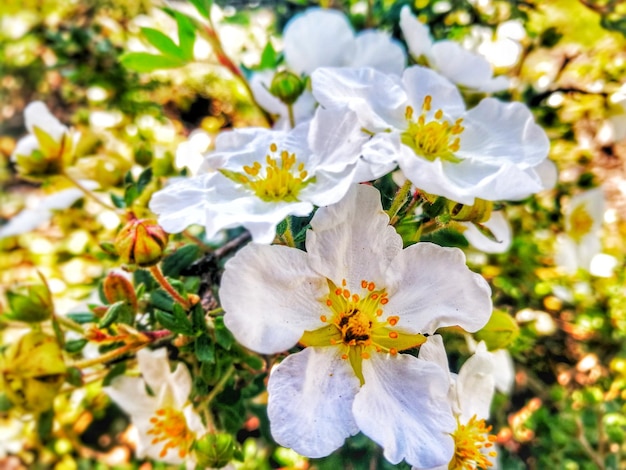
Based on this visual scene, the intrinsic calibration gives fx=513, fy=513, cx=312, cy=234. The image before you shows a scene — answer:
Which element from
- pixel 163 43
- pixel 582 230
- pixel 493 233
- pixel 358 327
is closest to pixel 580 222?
pixel 582 230

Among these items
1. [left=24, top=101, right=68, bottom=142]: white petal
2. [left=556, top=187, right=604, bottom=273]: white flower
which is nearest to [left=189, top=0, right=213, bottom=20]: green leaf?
[left=24, top=101, right=68, bottom=142]: white petal

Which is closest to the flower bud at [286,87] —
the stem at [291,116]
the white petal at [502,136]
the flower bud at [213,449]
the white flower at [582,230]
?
the stem at [291,116]

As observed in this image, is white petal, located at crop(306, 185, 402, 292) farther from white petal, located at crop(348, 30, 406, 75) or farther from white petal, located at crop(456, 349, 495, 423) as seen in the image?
white petal, located at crop(348, 30, 406, 75)

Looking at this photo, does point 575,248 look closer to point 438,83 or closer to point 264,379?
point 438,83

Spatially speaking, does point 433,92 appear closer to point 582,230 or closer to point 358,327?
point 358,327

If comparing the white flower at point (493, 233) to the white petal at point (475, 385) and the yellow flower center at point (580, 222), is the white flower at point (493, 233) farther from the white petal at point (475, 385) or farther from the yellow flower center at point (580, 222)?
the yellow flower center at point (580, 222)

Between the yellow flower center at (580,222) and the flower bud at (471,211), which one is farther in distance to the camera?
the yellow flower center at (580,222)
